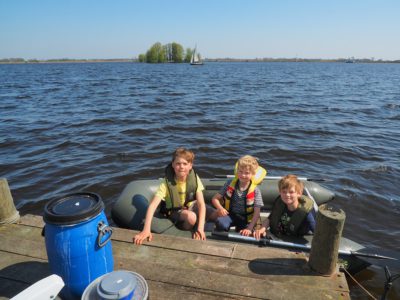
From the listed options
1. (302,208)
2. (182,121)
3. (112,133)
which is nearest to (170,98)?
(182,121)

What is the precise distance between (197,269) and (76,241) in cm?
112

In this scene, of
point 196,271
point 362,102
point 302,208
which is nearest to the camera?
point 196,271

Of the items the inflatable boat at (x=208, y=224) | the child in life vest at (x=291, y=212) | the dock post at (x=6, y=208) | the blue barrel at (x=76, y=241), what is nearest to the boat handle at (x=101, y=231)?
the blue barrel at (x=76, y=241)

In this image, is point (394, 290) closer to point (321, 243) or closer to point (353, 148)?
point (321, 243)

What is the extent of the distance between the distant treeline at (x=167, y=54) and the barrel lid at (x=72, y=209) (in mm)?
100371

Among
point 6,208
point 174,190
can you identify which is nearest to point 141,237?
point 174,190

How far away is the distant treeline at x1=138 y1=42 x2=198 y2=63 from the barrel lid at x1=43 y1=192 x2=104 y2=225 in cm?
10037

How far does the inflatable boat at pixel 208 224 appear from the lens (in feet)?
11.9

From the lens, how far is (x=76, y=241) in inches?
87.4

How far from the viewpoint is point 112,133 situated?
36.1ft

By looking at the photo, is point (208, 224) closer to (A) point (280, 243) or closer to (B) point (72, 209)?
(A) point (280, 243)

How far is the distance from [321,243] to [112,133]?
9.55 meters

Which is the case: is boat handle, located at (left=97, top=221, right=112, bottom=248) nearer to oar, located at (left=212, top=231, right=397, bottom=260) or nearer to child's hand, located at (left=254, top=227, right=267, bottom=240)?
oar, located at (left=212, top=231, right=397, bottom=260)

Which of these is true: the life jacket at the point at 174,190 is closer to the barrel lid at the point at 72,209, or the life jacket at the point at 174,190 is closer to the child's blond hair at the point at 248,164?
the child's blond hair at the point at 248,164
